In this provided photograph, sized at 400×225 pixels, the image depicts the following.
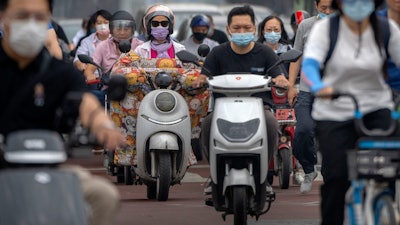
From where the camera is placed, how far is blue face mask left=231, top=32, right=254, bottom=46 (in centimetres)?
1188

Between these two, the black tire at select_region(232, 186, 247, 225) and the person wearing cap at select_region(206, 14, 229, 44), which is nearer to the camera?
the black tire at select_region(232, 186, 247, 225)

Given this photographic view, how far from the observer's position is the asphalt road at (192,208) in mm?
12336

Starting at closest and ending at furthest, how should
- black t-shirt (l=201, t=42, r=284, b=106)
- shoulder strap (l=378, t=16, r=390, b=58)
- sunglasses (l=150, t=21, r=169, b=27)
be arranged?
shoulder strap (l=378, t=16, r=390, b=58)
black t-shirt (l=201, t=42, r=284, b=106)
sunglasses (l=150, t=21, r=169, b=27)

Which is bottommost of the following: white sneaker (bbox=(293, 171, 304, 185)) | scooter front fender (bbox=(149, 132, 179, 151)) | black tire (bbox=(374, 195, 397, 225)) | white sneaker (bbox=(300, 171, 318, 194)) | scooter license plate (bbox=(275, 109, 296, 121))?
white sneaker (bbox=(293, 171, 304, 185))

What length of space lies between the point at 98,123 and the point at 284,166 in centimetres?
799

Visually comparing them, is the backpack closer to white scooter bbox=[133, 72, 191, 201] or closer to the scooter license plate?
white scooter bbox=[133, 72, 191, 201]

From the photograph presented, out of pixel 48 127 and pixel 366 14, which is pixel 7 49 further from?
pixel 366 14

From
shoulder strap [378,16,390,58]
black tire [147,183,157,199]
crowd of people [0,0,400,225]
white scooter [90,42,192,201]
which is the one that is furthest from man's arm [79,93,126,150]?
black tire [147,183,157,199]

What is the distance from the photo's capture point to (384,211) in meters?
Answer: 8.43

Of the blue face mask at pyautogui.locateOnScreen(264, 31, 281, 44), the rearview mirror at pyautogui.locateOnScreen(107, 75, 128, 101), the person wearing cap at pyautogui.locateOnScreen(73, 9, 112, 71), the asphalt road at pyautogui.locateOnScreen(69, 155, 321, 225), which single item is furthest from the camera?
the person wearing cap at pyautogui.locateOnScreen(73, 9, 112, 71)

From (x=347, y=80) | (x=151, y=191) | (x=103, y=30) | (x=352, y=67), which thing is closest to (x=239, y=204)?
(x=347, y=80)

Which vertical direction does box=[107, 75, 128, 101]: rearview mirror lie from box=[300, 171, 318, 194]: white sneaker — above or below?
above

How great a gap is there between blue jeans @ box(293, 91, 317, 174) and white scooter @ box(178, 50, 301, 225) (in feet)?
7.38

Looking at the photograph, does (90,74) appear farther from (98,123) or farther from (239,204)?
(98,123)
